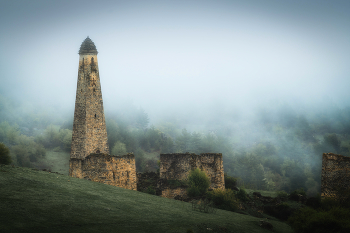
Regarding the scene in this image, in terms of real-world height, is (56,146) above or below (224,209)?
above

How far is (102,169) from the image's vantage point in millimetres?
23641

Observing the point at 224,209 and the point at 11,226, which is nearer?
the point at 11,226

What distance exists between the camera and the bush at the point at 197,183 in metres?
26.8

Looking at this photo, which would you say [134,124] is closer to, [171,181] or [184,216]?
[171,181]

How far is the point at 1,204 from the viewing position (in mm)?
12250

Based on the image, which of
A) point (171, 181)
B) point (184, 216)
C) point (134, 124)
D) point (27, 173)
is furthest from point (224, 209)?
point (134, 124)

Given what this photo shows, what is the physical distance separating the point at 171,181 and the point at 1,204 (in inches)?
699

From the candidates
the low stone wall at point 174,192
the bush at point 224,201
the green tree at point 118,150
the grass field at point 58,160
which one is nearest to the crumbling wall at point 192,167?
the low stone wall at point 174,192

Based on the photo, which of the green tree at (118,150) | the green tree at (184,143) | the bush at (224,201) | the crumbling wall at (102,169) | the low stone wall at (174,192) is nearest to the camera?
the crumbling wall at (102,169)

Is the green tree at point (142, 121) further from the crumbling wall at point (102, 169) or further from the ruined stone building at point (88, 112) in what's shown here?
the crumbling wall at point (102, 169)

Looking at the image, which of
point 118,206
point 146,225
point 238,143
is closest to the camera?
point 146,225

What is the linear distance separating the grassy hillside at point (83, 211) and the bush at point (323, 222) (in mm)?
2318

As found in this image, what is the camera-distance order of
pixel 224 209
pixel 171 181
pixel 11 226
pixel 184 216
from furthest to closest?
pixel 171 181
pixel 224 209
pixel 184 216
pixel 11 226

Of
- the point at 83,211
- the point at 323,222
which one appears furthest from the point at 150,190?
the point at 323,222
